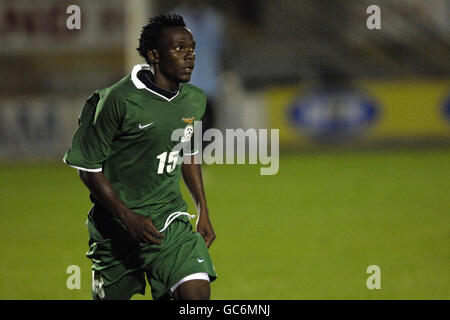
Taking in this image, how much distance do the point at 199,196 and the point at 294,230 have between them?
13.8ft

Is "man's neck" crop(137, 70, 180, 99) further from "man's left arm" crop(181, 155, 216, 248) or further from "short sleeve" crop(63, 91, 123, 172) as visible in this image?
"man's left arm" crop(181, 155, 216, 248)

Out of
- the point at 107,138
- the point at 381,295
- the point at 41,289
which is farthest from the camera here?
the point at 41,289

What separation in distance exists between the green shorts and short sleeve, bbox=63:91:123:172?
41 centimetres

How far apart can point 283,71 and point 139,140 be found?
60.6 feet

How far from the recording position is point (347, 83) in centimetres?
1633

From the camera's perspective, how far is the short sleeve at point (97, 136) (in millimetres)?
3672

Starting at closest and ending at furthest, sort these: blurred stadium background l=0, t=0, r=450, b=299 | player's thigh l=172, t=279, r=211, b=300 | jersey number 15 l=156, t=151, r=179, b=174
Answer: player's thigh l=172, t=279, r=211, b=300, jersey number 15 l=156, t=151, r=179, b=174, blurred stadium background l=0, t=0, r=450, b=299

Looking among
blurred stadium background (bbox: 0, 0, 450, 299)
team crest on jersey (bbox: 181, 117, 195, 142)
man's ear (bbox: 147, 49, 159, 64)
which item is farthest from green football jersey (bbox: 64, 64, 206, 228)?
blurred stadium background (bbox: 0, 0, 450, 299)

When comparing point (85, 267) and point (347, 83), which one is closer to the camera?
point (85, 267)

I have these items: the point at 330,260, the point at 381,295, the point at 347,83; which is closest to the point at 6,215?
the point at 330,260

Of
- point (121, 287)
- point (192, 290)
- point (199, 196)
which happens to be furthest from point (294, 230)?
point (192, 290)

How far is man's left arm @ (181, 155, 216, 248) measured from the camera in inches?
159

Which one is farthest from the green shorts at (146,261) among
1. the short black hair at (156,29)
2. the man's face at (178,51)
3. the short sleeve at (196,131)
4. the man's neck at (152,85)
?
the short black hair at (156,29)
